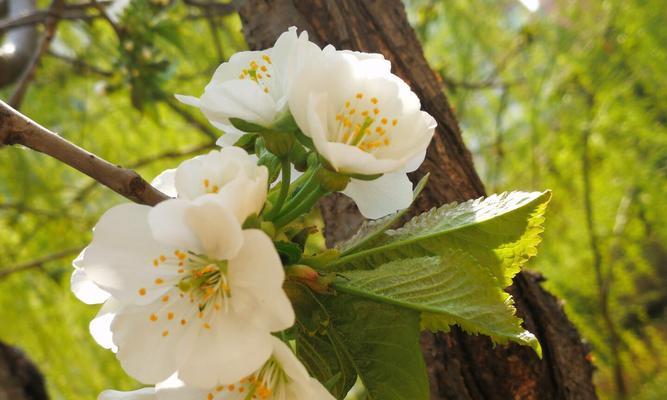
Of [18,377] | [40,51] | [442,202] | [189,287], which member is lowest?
[18,377]

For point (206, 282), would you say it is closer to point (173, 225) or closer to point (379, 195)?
point (173, 225)

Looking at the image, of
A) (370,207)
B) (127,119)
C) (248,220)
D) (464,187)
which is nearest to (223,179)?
(248,220)

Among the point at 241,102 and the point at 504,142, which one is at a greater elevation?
the point at 504,142

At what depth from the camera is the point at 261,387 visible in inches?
18.6

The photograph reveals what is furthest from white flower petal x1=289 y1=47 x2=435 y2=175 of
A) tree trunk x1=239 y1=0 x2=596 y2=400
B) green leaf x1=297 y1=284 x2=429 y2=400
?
tree trunk x1=239 y1=0 x2=596 y2=400

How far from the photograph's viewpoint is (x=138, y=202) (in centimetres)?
49

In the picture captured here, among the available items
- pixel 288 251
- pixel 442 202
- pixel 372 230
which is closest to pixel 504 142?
pixel 442 202

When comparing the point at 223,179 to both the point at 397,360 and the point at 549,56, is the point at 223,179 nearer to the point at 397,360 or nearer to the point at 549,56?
Answer: the point at 397,360

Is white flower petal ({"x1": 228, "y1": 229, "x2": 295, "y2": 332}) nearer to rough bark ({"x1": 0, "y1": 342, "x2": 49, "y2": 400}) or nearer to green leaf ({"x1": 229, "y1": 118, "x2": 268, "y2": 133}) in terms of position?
green leaf ({"x1": 229, "y1": 118, "x2": 268, "y2": 133})

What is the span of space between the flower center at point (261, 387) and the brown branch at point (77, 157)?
14 centimetres

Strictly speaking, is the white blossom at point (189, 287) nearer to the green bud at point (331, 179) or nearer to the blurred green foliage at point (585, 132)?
the green bud at point (331, 179)

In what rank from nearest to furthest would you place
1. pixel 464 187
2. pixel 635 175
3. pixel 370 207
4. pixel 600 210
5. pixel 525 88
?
pixel 370 207 → pixel 464 187 → pixel 635 175 → pixel 600 210 → pixel 525 88

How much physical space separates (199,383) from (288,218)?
0.44ft

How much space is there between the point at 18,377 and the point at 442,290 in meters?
1.12
